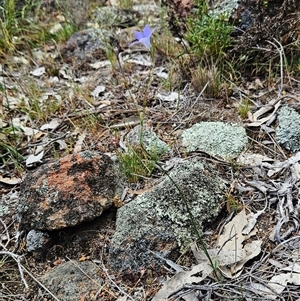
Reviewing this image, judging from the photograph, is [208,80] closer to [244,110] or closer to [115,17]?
[244,110]

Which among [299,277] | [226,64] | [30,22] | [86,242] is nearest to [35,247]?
[86,242]

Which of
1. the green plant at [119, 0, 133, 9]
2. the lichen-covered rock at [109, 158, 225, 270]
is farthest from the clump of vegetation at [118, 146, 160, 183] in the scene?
the green plant at [119, 0, 133, 9]

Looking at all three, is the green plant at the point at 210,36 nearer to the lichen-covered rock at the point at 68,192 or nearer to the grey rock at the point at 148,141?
the grey rock at the point at 148,141

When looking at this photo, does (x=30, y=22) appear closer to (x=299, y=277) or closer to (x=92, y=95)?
(x=92, y=95)

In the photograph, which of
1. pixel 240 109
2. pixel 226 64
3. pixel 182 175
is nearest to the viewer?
pixel 182 175

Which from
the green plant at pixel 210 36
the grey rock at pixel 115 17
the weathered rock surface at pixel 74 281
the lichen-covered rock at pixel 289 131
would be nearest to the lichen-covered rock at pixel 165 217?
the weathered rock surface at pixel 74 281

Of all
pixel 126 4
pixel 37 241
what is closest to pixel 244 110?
pixel 37 241

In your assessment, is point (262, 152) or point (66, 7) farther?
point (66, 7)

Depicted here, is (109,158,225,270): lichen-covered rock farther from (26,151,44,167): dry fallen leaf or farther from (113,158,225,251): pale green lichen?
(26,151,44,167): dry fallen leaf

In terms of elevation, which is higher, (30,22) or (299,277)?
(30,22)
